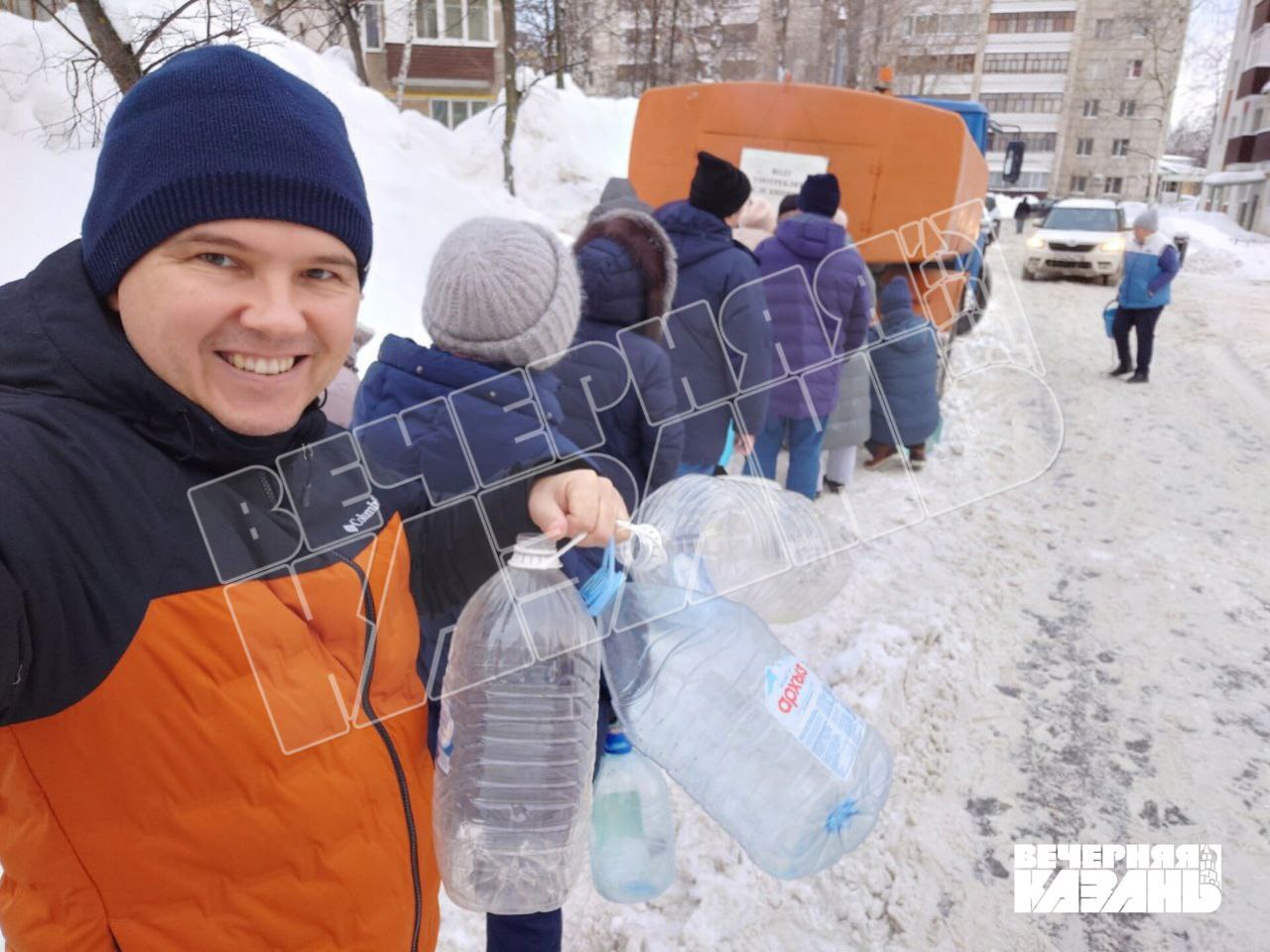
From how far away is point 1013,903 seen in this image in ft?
8.18

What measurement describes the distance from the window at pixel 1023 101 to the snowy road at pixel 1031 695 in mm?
56780

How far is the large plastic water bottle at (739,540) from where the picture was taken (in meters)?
1.96

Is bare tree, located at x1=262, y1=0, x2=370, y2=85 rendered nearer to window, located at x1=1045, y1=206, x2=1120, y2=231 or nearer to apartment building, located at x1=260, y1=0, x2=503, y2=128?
apartment building, located at x1=260, y1=0, x2=503, y2=128

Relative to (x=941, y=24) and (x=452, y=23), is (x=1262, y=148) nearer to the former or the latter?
(x=941, y=24)

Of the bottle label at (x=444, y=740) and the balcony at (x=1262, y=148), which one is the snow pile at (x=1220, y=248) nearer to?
the balcony at (x=1262, y=148)

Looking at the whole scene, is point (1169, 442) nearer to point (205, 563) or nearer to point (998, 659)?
point (998, 659)

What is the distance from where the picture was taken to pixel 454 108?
24.6m

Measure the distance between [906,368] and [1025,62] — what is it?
58865 mm

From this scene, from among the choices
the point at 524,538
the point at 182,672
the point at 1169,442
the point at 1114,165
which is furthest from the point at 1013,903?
the point at 1114,165

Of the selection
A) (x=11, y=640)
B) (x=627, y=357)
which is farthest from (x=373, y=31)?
(x=11, y=640)

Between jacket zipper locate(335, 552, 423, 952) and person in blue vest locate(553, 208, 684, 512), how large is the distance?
5.04ft

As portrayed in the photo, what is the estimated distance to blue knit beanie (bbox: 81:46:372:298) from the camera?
1000 mm

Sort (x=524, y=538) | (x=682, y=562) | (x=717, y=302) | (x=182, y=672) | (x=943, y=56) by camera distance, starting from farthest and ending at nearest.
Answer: (x=943, y=56), (x=717, y=302), (x=682, y=562), (x=524, y=538), (x=182, y=672)

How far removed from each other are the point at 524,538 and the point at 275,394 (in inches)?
17.8
